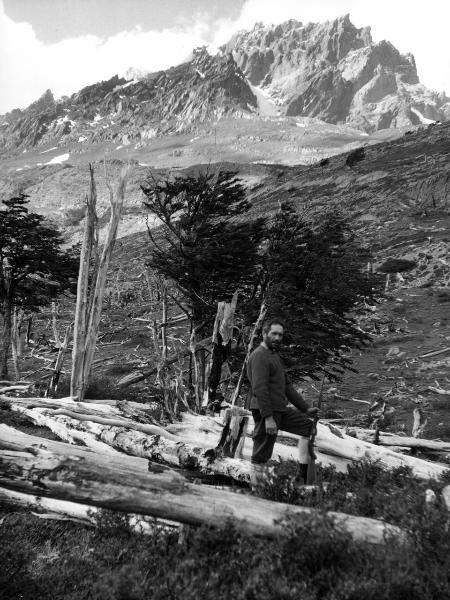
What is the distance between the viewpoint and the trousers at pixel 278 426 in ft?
18.3

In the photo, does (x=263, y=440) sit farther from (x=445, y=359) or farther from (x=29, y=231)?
(x=445, y=359)

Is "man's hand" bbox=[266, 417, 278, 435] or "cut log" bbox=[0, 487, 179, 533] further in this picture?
"man's hand" bbox=[266, 417, 278, 435]

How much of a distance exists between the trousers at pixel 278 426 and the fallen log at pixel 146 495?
1358mm

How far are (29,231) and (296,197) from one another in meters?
55.7

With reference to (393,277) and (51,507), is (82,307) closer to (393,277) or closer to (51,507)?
(51,507)

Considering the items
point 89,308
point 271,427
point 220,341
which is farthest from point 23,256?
point 271,427

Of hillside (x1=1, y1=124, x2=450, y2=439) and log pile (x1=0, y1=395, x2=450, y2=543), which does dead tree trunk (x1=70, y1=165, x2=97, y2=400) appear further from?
hillside (x1=1, y1=124, x2=450, y2=439)

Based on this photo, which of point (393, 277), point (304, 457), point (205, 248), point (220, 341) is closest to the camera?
point (304, 457)

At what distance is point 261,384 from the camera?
17.9 feet

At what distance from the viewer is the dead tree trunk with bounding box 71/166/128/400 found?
447 inches

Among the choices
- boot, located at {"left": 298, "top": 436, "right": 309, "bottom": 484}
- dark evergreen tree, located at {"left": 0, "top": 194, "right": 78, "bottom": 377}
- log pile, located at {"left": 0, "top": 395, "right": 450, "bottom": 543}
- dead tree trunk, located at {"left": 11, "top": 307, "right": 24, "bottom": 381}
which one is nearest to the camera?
log pile, located at {"left": 0, "top": 395, "right": 450, "bottom": 543}

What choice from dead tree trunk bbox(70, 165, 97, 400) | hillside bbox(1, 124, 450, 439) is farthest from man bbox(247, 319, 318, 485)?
hillside bbox(1, 124, 450, 439)

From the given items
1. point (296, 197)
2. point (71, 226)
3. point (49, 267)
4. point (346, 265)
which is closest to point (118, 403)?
point (346, 265)

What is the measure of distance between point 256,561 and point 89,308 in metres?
10.0
